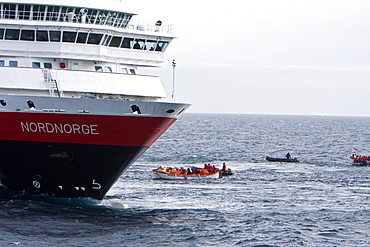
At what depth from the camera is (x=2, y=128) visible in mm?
32688

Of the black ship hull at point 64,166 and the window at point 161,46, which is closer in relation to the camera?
the black ship hull at point 64,166

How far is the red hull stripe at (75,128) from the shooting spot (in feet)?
104

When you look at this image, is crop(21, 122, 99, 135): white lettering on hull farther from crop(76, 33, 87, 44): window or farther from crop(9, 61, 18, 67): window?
crop(76, 33, 87, 44): window

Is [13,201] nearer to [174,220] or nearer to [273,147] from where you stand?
[174,220]

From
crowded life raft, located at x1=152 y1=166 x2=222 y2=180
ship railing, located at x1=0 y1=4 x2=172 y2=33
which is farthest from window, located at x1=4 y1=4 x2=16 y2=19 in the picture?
crowded life raft, located at x1=152 y1=166 x2=222 y2=180

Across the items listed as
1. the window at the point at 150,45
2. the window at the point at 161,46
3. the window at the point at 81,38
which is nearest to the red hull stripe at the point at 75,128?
the window at the point at 81,38

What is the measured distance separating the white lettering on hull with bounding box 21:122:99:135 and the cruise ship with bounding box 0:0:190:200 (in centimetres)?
5

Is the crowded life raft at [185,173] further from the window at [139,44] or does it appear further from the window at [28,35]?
the window at [28,35]

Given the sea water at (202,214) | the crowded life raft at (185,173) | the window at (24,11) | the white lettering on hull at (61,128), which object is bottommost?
the sea water at (202,214)

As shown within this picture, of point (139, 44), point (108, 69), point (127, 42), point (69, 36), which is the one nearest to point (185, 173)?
point (139, 44)

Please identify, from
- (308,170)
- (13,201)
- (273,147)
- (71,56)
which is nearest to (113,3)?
(71,56)

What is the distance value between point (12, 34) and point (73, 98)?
497cm

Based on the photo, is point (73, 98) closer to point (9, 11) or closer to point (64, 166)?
point (64, 166)

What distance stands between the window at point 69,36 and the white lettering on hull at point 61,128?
13.5ft
